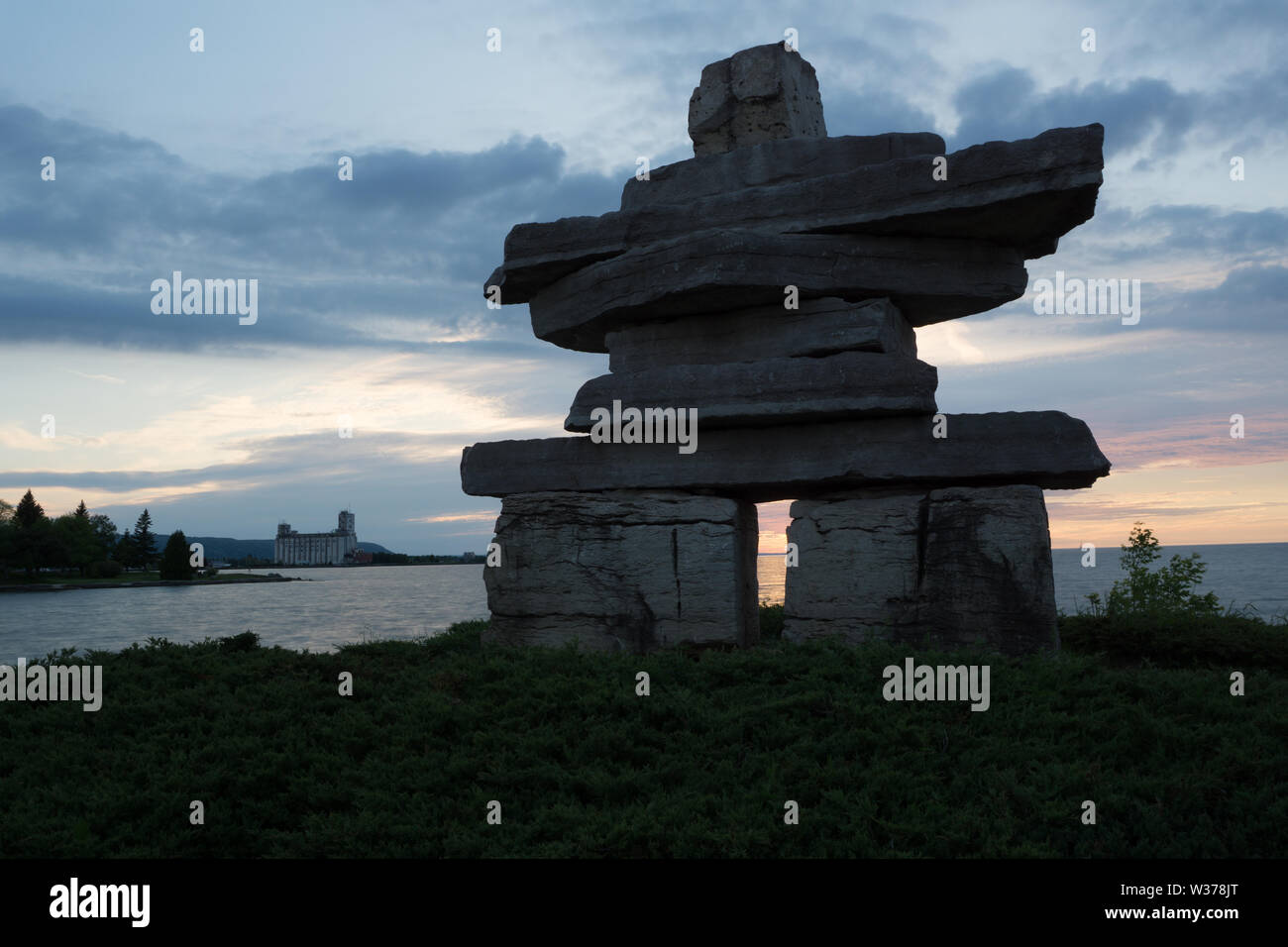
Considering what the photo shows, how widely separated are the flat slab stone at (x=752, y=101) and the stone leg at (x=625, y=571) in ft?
16.5

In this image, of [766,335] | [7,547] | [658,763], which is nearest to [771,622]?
[766,335]

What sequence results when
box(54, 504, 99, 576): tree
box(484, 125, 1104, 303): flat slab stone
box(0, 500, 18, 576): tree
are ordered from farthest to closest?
box(54, 504, 99, 576): tree < box(0, 500, 18, 576): tree < box(484, 125, 1104, 303): flat slab stone

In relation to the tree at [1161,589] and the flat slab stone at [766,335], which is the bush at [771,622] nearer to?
the flat slab stone at [766,335]

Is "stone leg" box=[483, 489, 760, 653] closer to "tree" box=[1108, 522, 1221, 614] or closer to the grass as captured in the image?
the grass

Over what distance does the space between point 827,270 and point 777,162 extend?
1766mm

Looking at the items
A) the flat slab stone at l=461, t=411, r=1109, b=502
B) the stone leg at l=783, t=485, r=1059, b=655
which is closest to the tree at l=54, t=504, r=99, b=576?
the flat slab stone at l=461, t=411, r=1109, b=502

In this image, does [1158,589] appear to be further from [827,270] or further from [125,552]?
[125,552]

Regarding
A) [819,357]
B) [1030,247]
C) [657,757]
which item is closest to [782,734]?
[657,757]

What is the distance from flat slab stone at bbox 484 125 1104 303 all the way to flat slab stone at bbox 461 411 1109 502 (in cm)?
232

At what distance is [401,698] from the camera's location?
8891 mm

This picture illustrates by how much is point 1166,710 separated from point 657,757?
4.62 meters

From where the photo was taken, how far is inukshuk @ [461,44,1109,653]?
30.9 ft

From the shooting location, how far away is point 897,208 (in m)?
10.0
